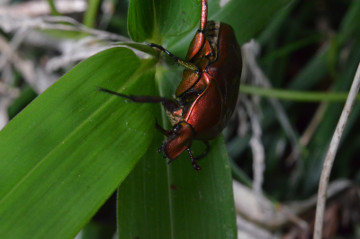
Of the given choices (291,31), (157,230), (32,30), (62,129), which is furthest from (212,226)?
(32,30)

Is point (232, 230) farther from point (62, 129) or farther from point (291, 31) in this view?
point (291, 31)

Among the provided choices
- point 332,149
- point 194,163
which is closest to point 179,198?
point 194,163

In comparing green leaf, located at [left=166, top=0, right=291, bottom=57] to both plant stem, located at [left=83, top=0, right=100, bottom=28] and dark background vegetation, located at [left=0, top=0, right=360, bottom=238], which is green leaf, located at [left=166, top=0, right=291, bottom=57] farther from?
plant stem, located at [left=83, top=0, right=100, bottom=28]

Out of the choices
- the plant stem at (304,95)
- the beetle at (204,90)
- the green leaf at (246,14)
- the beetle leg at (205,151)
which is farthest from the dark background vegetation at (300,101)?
the beetle at (204,90)

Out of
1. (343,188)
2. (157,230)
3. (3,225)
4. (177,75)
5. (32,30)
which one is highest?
(32,30)

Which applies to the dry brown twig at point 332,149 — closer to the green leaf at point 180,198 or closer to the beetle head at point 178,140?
the green leaf at point 180,198

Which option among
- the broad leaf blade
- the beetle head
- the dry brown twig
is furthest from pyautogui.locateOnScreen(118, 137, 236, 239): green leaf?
the dry brown twig
